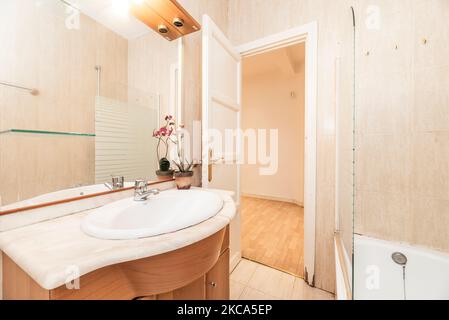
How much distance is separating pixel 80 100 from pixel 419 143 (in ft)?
5.95

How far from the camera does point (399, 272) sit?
1047 mm

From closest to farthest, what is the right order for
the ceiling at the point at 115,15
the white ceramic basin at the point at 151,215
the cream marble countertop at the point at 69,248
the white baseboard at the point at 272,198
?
the cream marble countertop at the point at 69,248 → the white ceramic basin at the point at 151,215 → the ceiling at the point at 115,15 → the white baseboard at the point at 272,198

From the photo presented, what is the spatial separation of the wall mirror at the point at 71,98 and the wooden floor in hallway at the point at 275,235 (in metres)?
1.37

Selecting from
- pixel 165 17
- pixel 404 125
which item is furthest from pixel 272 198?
pixel 165 17

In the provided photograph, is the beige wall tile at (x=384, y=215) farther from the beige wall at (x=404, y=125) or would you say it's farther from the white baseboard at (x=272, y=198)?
the white baseboard at (x=272, y=198)

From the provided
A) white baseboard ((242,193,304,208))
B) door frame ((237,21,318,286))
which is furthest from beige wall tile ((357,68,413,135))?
white baseboard ((242,193,304,208))

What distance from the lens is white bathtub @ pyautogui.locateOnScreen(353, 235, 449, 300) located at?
0.97 m

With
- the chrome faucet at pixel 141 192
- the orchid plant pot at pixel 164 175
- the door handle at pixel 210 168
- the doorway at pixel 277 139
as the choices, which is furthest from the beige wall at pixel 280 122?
the chrome faucet at pixel 141 192

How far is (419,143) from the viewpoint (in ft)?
3.60

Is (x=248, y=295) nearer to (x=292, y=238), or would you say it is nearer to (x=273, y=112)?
(x=292, y=238)

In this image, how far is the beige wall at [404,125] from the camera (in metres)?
1.05

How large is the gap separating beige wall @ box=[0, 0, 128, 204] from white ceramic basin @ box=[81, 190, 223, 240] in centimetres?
22
